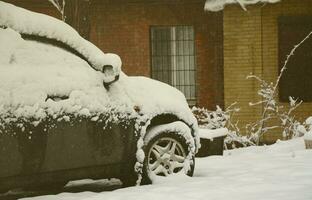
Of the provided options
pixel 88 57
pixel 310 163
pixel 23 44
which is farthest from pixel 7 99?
pixel 310 163

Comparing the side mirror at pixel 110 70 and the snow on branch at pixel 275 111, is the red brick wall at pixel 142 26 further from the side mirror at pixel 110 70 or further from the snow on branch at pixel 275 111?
the side mirror at pixel 110 70

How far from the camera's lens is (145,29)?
1544 cm

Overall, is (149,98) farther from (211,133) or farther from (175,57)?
(175,57)

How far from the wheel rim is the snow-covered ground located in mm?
148

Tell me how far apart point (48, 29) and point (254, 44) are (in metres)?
7.89

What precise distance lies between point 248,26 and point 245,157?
16.8 ft

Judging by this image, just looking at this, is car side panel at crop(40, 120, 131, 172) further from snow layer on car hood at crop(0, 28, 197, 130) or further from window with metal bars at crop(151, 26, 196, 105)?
window with metal bars at crop(151, 26, 196, 105)

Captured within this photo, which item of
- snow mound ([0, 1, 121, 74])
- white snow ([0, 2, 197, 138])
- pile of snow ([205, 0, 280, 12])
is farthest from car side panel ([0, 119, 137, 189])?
pile of snow ([205, 0, 280, 12])

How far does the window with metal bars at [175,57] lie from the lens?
50.9 ft

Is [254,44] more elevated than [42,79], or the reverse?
[254,44]

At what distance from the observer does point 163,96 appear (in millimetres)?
7164

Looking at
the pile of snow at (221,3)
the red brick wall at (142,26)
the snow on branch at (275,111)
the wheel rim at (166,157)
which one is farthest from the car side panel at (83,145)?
the red brick wall at (142,26)

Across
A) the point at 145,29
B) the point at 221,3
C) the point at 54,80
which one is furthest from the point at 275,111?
the point at 54,80

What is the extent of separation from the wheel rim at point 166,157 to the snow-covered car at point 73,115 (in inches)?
0.5
